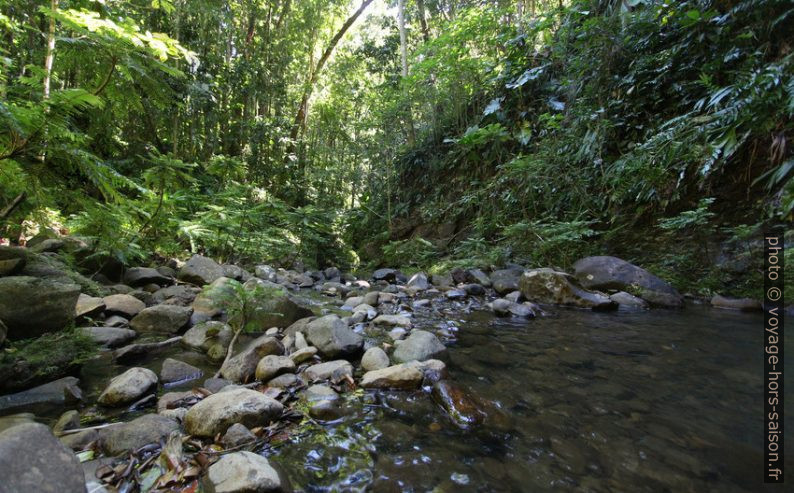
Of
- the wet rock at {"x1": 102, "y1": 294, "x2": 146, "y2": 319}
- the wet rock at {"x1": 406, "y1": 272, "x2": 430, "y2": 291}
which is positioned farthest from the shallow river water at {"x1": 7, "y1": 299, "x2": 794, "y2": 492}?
the wet rock at {"x1": 406, "y1": 272, "x2": 430, "y2": 291}

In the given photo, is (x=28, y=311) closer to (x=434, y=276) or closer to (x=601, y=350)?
(x=601, y=350)

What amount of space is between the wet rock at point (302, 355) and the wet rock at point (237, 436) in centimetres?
111

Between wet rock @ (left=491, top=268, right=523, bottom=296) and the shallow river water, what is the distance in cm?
265

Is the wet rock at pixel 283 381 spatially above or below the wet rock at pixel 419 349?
below

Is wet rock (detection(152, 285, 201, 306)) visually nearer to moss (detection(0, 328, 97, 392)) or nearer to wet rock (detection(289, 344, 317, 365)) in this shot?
moss (detection(0, 328, 97, 392))

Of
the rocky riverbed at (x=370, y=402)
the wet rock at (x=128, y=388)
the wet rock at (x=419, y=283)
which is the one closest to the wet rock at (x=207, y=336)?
the rocky riverbed at (x=370, y=402)

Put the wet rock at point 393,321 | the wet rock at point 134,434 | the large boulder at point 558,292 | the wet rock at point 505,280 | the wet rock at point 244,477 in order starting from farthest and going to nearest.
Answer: the wet rock at point 505,280, the large boulder at point 558,292, the wet rock at point 393,321, the wet rock at point 134,434, the wet rock at point 244,477

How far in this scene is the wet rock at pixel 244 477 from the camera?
4.35ft

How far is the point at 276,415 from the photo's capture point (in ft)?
6.40

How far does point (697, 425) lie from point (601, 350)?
1.23 m

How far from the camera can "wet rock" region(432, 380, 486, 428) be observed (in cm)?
196

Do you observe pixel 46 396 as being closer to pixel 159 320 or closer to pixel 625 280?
pixel 159 320

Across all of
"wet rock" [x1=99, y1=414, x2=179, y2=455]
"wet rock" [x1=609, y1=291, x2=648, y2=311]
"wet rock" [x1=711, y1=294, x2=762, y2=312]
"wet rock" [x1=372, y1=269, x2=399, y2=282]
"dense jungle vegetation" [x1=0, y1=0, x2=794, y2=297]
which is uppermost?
"dense jungle vegetation" [x1=0, y1=0, x2=794, y2=297]

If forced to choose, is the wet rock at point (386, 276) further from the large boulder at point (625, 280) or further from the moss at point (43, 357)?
the moss at point (43, 357)
